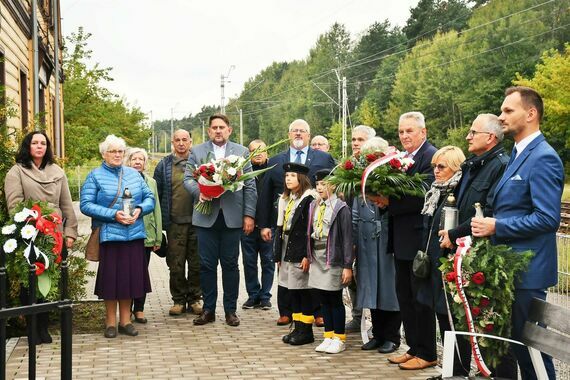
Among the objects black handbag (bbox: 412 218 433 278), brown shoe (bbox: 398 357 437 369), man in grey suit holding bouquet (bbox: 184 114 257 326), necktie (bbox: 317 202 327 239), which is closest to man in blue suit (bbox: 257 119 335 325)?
man in grey suit holding bouquet (bbox: 184 114 257 326)

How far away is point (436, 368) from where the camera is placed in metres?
7.70

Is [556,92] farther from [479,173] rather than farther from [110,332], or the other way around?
[479,173]

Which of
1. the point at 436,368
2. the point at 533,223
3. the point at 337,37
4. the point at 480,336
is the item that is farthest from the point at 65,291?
the point at 337,37

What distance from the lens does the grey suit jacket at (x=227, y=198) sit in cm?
992

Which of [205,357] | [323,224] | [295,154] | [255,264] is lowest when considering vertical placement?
[205,357]

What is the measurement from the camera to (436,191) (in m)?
7.04

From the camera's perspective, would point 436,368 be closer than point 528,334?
No

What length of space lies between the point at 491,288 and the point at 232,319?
192 inches

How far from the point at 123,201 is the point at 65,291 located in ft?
12.5

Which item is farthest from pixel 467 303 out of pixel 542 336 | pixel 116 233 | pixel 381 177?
pixel 116 233

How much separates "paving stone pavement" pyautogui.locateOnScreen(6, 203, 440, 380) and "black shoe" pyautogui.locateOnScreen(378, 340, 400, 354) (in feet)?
0.23

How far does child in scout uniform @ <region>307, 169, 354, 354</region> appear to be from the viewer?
27.6 ft

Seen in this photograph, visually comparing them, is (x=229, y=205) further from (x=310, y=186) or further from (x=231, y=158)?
(x=310, y=186)

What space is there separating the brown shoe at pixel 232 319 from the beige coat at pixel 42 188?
1990 mm
